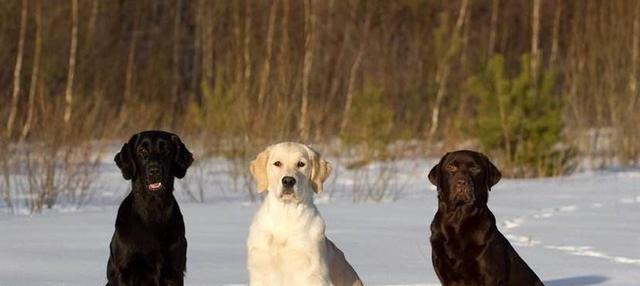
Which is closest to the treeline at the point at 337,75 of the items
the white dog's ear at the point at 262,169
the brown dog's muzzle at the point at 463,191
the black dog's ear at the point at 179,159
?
the black dog's ear at the point at 179,159

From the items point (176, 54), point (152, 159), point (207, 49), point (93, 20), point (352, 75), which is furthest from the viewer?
point (176, 54)

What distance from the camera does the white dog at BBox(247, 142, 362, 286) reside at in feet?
20.4

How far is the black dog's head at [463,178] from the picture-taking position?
6.46 meters

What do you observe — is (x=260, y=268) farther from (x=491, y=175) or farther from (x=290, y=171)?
(x=491, y=175)

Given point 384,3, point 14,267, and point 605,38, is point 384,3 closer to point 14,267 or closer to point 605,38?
point 605,38

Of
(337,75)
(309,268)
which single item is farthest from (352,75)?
(309,268)

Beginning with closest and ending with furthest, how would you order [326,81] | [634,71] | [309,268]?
1. [309,268]
2. [634,71]
3. [326,81]

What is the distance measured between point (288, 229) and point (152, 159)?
2.33ft

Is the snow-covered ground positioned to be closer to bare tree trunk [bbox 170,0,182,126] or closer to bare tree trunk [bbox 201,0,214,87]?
bare tree trunk [bbox 201,0,214,87]

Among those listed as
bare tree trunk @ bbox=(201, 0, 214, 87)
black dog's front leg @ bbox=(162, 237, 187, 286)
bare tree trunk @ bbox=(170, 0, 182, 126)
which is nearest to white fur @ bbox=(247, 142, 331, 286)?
black dog's front leg @ bbox=(162, 237, 187, 286)

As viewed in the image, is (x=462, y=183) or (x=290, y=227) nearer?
(x=290, y=227)

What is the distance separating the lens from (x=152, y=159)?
20.7ft

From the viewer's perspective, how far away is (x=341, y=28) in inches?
927

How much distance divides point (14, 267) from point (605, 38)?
1329 cm
